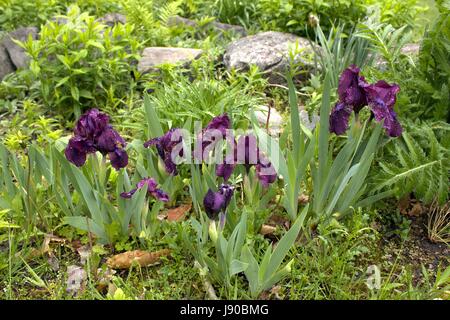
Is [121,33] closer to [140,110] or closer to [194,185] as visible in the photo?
[140,110]

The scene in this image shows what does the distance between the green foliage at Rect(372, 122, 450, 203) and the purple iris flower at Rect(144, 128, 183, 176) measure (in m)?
0.97

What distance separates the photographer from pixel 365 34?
3.05 metres

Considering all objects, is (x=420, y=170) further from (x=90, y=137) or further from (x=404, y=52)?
(x=404, y=52)

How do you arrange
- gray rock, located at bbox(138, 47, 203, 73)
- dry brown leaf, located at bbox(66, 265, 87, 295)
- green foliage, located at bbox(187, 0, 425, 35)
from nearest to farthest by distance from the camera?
1. dry brown leaf, located at bbox(66, 265, 87, 295)
2. gray rock, located at bbox(138, 47, 203, 73)
3. green foliage, located at bbox(187, 0, 425, 35)

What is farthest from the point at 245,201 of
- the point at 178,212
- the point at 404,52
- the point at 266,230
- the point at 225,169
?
the point at 404,52

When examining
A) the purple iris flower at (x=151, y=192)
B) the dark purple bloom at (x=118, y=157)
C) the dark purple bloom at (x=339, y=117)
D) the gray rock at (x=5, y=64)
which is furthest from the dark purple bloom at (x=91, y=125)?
the gray rock at (x=5, y=64)

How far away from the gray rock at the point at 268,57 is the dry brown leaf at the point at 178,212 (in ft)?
5.17

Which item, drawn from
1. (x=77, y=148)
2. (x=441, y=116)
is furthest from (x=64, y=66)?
(x=441, y=116)

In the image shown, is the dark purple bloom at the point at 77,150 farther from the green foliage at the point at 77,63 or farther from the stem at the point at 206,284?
the green foliage at the point at 77,63

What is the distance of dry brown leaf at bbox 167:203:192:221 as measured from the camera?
108 inches

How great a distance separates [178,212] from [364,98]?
1085 millimetres

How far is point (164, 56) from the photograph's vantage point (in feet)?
13.7

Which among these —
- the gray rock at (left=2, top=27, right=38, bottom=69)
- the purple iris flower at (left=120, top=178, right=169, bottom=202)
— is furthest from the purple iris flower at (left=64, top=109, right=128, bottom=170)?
the gray rock at (left=2, top=27, right=38, bottom=69)

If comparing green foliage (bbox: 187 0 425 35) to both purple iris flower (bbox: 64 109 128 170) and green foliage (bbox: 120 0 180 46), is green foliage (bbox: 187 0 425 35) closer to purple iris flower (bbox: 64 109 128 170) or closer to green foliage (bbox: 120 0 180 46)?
green foliage (bbox: 120 0 180 46)
